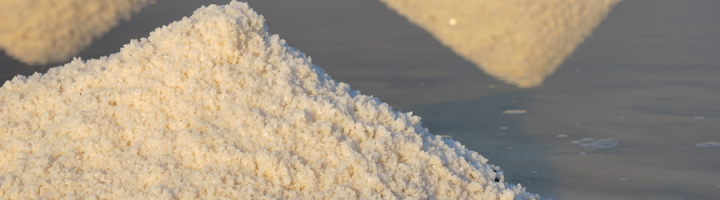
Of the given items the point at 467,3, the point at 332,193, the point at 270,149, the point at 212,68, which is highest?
the point at 467,3

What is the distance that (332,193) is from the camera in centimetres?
125

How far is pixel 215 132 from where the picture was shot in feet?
4.35

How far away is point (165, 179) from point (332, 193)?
32 centimetres

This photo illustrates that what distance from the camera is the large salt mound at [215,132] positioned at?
49.9 inches

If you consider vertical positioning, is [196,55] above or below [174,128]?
above

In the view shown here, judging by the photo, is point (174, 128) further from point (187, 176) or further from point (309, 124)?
point (309, 124)

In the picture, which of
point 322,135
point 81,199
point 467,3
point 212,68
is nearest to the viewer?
point 81,199

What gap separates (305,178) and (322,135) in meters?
0.12

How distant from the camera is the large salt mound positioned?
1.27m

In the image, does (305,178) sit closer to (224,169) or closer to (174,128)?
(224,169)

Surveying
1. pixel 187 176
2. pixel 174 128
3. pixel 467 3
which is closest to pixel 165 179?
pixel 187 176

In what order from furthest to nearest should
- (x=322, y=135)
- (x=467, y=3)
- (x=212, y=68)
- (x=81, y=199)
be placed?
1. (x=467, y=3)
2. (x=212, y=68)
3. (x=322, y=135)
4. (x=81, y=199)

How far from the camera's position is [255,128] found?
1.33 m

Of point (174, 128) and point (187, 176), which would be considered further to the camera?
point (174, 128)
